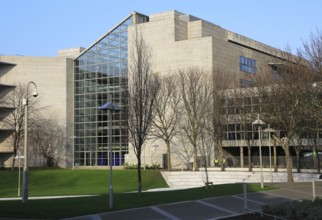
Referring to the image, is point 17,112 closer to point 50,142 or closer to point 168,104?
point 50,142

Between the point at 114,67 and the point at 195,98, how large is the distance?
25.4 m

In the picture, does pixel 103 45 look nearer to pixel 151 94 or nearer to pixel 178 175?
pixel 178 175

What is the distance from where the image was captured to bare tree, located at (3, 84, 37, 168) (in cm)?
6803

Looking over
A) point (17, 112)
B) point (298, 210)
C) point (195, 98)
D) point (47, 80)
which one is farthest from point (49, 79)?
point (298, 210)

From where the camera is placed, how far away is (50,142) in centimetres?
7675

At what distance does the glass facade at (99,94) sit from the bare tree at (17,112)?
859cm

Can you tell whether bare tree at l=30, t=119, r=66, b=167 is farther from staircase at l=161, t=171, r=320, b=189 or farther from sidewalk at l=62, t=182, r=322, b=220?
sidewalk at l=62, t=182, r=322, b=220

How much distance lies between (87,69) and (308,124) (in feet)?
171

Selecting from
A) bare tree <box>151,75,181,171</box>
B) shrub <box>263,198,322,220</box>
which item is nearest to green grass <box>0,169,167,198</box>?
bare tree <box>151,75,181,171</box>

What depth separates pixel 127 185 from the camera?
47.7 m

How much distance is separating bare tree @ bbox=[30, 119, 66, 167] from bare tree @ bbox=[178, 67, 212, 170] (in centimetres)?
2971

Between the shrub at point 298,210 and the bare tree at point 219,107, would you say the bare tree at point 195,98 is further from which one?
the shrub at point 298,210

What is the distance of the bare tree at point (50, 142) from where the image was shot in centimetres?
7556

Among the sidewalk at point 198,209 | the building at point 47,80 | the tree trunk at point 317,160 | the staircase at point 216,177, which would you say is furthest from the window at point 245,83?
the building at point 47,80
